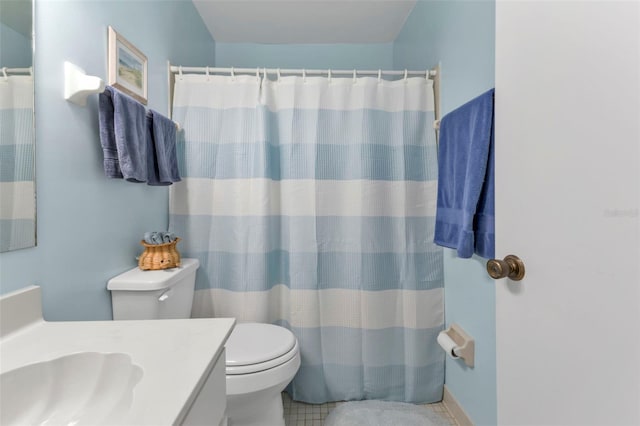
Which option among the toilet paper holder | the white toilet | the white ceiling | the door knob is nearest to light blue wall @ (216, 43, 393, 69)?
the white ceiling

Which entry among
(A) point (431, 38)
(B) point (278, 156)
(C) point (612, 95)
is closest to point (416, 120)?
(A) point (431, 38)

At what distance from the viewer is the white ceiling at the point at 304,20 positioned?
6.40ft

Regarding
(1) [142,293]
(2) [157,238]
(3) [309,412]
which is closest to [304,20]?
(2) [157,238]

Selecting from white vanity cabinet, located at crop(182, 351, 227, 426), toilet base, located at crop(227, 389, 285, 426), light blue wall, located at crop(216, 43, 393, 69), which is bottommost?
toilet base, located at crop(227, 389, 285, 426)

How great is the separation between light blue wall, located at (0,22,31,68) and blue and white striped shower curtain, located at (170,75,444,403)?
33.4 inches

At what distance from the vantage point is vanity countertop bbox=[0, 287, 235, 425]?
1.57 ft

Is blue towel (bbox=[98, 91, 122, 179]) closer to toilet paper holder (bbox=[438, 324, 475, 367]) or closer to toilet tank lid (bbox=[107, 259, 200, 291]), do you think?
toilet tank lid (bbox=[107, 259, 200, 291])

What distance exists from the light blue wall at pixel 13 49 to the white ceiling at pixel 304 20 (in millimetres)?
1453

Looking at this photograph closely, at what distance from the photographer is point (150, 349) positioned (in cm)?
64

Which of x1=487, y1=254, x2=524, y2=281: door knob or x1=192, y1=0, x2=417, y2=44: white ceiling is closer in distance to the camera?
x1=487, y1=254, x2=524, y2=281: door knob

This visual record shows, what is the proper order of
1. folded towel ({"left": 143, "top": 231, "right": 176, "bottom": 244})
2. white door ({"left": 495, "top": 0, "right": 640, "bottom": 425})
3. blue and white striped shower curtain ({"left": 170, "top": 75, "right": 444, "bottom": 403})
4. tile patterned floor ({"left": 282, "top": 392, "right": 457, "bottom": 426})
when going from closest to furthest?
white door ({"left": 495, "top": 0, "right": 640, "bottom": 425}) → folded towel ({"left": 143, "top": 231, "right": 176, "bottom": 244}) → tile patterned floor ({"left": 282, "top": 392, "right": 457, "bottom": 426}) → blue and white striped shower curtain ({"left": 170, "top": 75, "right": 444, "bottom": 403})

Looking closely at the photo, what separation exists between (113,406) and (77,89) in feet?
2.86

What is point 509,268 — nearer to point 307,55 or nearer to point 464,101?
point 464,101

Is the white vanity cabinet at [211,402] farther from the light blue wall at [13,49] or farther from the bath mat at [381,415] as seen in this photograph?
the bath mat at [381,415]
